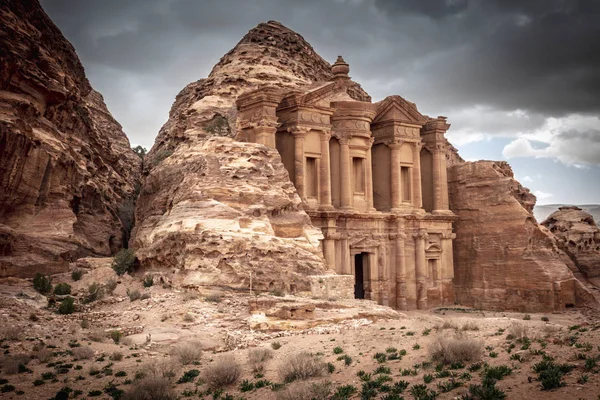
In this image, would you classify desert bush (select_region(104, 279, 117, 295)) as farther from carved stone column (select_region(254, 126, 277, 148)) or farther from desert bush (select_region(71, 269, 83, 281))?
carved stone column (select_region(254, 126, 277, 148))

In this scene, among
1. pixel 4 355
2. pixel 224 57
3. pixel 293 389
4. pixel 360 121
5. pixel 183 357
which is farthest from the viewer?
pixel 224 57

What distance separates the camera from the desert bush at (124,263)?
23.5 m

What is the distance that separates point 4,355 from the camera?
1337cm

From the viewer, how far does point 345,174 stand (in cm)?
3434

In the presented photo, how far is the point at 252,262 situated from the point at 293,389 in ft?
34.5

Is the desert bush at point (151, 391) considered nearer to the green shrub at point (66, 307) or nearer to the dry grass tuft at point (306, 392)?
the dry grass tuft at point (306, 392)

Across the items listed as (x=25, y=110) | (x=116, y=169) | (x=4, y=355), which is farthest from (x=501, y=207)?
(x=4, y=355)

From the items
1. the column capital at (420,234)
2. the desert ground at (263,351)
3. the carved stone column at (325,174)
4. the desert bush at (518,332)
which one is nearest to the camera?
the desert ground at (263,351)

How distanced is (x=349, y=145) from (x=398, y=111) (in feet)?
15.4

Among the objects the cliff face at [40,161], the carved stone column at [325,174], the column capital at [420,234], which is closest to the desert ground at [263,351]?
the cliff face at [40,161]

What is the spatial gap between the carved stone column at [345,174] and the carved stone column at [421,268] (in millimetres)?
5890

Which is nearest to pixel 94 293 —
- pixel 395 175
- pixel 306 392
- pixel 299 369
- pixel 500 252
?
pixel 299 369

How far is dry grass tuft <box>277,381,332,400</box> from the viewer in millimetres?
10531

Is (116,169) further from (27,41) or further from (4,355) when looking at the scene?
(4,355)
